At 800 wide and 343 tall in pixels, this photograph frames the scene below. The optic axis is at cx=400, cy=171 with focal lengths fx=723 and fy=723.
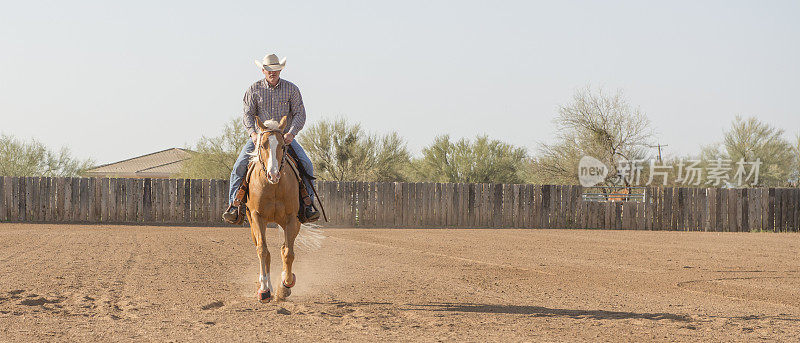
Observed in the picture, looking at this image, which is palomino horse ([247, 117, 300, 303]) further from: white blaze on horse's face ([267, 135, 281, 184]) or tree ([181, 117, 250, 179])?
tree ([181, 117, 250, 179])

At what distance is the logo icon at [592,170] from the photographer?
1410 inches

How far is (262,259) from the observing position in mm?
7875

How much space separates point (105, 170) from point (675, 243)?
6565 centimetres

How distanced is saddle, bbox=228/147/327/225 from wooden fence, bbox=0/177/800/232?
17.7 metres

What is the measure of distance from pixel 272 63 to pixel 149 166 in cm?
6903

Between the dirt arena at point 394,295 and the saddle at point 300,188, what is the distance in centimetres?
97

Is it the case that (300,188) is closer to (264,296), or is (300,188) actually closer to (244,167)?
(244,167)

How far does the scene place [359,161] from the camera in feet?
137

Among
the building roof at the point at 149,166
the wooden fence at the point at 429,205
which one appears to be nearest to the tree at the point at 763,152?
the wooden fence at the point at 429,205

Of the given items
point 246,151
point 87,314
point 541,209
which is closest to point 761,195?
point 541,209

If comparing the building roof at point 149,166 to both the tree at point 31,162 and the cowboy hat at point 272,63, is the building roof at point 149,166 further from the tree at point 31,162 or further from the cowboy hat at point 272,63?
the cowboy hat at point 272,63

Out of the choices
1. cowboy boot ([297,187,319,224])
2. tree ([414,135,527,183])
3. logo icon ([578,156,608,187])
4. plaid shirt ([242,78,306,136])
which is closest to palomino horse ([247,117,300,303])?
cowboy boot ([297,187,319,224])

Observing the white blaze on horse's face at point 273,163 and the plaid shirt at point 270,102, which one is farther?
the plaid shirt at point 270,102

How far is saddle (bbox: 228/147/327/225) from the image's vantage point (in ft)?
27.1
